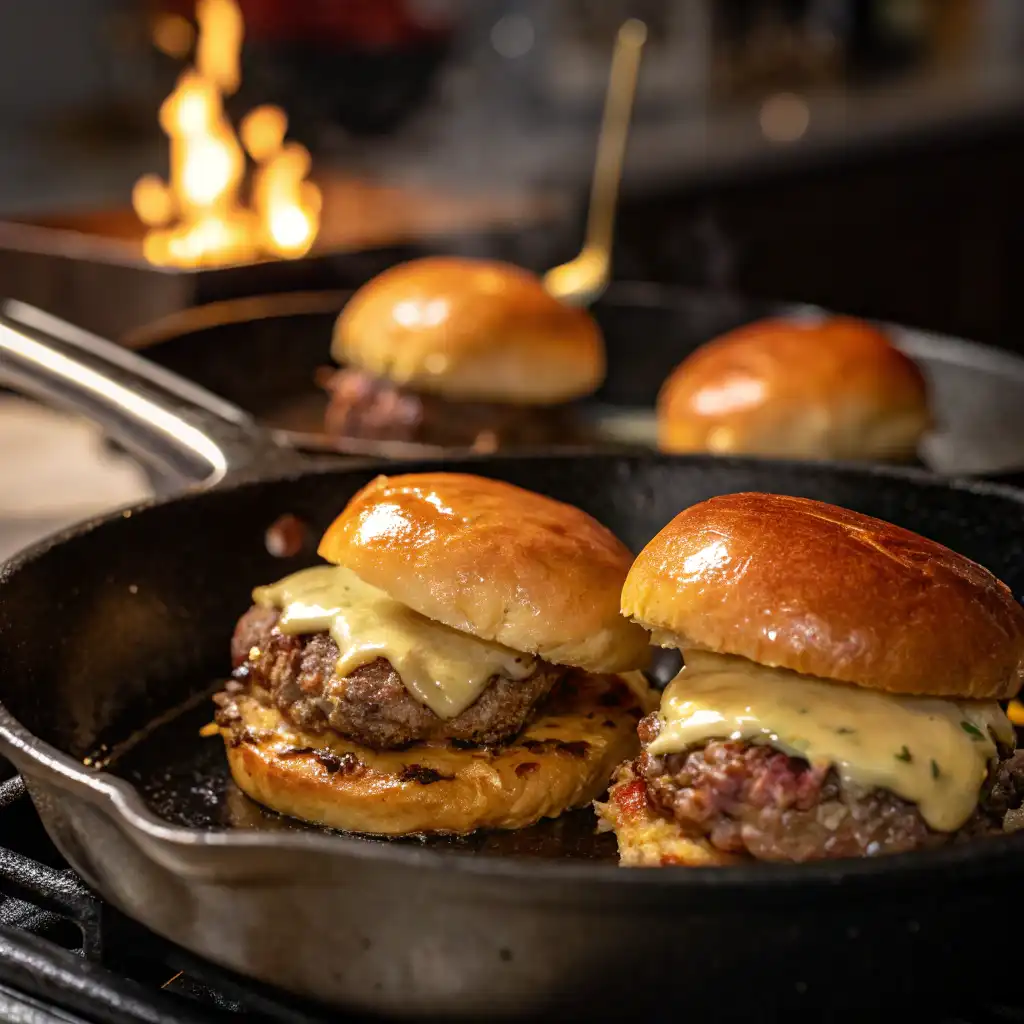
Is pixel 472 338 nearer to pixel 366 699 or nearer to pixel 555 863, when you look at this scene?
pixel 366 699

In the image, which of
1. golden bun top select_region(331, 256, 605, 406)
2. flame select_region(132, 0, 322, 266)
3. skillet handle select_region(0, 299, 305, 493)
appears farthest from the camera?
flame select_region(132, 0, 322, 266)

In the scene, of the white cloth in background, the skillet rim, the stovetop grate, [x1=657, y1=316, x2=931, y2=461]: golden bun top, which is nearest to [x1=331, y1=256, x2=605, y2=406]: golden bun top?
[x1=657, y1=316, x2=931, y2=461]: golden bun top

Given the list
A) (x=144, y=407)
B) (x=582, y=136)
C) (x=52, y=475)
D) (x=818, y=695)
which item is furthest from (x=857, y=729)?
(x=582, y=136)

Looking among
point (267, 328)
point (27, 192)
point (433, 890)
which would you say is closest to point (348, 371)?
point (267, 328)

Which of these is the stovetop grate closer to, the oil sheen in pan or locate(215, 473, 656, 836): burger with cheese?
the oil sheen in pan

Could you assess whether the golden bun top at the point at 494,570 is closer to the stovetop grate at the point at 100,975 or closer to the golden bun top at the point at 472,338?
the stovetop grate at the point at 100,975

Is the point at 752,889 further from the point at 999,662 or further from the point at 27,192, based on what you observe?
the point at 27,192
